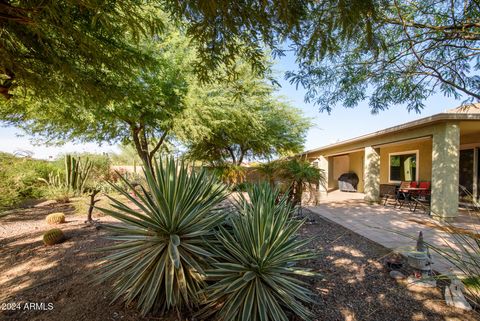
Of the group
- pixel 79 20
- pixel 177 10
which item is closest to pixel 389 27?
pixel 177 10

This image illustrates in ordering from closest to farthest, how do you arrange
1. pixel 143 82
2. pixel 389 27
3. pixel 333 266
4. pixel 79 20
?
1. pixel 79 20
2. pixel 333 266
3. pixel 389 27
4. pixel 143 82

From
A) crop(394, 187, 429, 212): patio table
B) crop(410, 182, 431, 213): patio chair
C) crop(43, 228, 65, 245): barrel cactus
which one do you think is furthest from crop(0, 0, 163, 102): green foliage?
crop(410, 182, 431, 213): patio chair

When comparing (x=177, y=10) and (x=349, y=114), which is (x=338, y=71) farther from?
(x=177, y=10)

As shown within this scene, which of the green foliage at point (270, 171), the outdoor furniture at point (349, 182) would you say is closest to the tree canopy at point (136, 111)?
the green foliage at point (270, 171)

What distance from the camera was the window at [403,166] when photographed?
11.3m

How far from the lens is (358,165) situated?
51.1ft

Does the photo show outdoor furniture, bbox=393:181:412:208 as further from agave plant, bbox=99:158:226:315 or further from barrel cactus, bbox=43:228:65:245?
barrel cactus, bbox=43:228:65:245

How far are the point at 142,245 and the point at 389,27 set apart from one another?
20.2 feet

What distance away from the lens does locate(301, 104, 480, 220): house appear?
7.00 metres

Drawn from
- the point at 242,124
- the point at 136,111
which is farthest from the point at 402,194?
the point at 136,111

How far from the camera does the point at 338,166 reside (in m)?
18.6

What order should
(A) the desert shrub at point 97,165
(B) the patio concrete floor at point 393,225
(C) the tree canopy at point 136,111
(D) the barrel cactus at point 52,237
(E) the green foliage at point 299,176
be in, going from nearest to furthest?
(B) the patio concrete floor at point 393,225
(D) the barrel cactus at point 52,237
(E) the green foliage at point 299,176
(C) the tree canopy at point 136,111
(A) the desert shrub at point 97,165

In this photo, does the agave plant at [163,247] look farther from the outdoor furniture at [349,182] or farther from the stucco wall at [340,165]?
the stucco wall at [340,165]

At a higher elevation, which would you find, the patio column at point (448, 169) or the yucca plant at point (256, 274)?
the patio column at point (448, 169)
